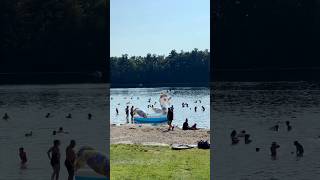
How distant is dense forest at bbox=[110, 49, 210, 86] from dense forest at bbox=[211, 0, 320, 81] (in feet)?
269

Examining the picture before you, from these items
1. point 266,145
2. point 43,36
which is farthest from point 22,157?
point 266,145

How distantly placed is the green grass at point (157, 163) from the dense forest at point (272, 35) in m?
2.54

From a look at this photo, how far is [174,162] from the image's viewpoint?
47.6 feet

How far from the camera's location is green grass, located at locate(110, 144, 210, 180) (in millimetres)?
12695

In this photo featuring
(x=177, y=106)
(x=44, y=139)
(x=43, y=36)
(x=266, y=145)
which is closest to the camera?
(x=43, y=36)

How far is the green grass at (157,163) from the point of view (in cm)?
1270

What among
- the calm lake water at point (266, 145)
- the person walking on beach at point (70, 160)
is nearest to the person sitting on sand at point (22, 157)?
the person walking on beach at point (70, 160)

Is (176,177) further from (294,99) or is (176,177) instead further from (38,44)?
(294,99)

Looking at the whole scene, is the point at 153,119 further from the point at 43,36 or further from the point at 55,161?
the point at 55,161

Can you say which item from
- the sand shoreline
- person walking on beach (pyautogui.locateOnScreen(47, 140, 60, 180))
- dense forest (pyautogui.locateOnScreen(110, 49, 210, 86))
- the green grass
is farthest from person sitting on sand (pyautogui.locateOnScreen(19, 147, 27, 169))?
dense forest (pyautogui.locateOnScreen(110, 49, 210, 86))

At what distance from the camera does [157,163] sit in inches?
570

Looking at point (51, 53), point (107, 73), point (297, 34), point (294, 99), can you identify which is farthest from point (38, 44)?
point (294, 99)

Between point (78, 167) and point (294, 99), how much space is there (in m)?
32.4

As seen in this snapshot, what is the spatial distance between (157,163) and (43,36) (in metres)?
5.03
